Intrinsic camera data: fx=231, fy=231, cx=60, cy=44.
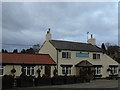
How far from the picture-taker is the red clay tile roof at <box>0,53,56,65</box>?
31.8 metres

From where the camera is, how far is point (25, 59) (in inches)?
1324

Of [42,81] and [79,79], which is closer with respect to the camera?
[42,81]

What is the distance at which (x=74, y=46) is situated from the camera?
1592 inches

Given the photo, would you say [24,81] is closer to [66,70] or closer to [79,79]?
[79,79]

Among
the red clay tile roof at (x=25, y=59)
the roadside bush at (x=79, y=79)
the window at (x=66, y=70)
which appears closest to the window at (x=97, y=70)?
the window at (x=66, y=70)

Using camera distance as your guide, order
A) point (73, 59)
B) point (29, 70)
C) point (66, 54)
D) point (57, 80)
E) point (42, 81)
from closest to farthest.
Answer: point (42, 81) < point (57, 80) < point (29, 70) < point (66, 54) < point (73, 59)

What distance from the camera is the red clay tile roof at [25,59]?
31.8 meters

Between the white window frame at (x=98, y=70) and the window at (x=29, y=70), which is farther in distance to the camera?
the white window frame at (x=98, y=70)

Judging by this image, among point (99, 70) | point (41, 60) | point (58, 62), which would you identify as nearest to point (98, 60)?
point (99, 70)

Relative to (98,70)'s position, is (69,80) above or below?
below

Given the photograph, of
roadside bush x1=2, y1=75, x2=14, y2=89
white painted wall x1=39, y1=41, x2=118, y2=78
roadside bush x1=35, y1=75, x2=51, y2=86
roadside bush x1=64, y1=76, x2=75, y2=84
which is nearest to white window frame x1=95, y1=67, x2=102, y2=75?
white painted wall x1=39, y1=41, x2=118, y2=78

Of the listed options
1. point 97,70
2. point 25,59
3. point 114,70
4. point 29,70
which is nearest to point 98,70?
point 97,70

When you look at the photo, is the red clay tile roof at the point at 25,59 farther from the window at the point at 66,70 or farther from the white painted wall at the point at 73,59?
the window at the point at 66,70

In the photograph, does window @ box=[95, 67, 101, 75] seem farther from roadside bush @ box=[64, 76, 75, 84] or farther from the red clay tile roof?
roadside bush @ box=[64, 76, 75, 84]
